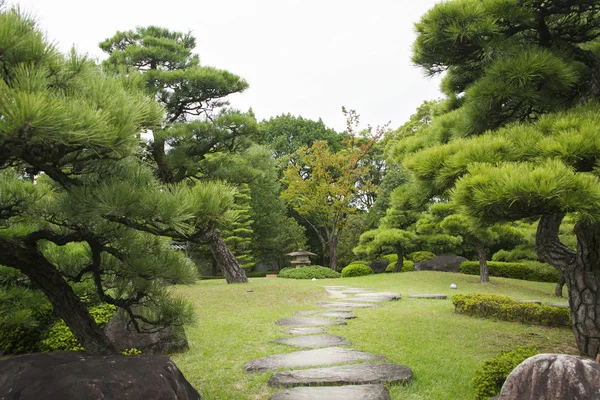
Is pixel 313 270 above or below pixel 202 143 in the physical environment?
below

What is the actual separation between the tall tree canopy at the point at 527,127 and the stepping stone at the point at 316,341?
6.62ft

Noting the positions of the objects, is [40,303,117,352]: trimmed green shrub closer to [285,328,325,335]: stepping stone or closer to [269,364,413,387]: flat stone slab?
[269,364,413,387]: flat stone slab

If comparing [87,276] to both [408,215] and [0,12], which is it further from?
[408,215]

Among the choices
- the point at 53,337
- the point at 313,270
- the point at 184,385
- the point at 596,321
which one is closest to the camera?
the point at 184,385

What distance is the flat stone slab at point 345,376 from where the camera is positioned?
3234mm

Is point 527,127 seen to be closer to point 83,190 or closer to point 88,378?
point 83,190

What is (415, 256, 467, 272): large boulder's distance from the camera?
16.5 meters

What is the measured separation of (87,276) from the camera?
3.27 m

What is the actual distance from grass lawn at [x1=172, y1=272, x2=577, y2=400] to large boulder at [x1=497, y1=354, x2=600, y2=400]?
971 millimetres

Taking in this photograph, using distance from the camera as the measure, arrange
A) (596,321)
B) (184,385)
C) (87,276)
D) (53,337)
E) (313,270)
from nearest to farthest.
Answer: (184,385), (87,276), (596,321), (53,337), (313,270)

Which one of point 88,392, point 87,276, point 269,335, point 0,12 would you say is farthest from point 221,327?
point 0,12

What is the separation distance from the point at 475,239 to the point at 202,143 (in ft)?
28.0

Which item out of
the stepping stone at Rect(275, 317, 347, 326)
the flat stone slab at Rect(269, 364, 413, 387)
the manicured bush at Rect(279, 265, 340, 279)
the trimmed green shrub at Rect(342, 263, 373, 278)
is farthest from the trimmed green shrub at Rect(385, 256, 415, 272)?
the flat stone slab at Rect(269, 364, 413, 387)

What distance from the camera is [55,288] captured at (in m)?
2.72
